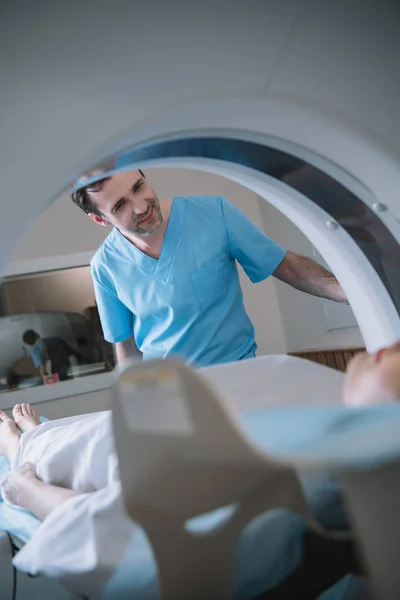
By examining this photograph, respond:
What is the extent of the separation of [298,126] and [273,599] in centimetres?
58

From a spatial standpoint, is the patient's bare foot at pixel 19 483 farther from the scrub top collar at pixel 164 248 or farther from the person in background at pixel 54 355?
the person in background at pixel 54 355

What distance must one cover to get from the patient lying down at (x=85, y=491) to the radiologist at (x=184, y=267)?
38cm

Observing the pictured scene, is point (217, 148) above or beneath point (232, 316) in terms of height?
above

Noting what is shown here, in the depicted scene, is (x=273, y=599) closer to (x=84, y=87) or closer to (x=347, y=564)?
(x=347, y=564)

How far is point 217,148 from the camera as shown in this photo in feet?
3.03

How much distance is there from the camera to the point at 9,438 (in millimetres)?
1787

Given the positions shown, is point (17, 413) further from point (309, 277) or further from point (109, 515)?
point (109, 515)

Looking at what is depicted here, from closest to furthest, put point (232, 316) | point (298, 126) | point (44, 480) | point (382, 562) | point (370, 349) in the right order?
point (382, 562) < point (298, 126) < point (370, 349) < point (44, 480) < point (232, 316)

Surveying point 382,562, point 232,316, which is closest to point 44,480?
point 232,316

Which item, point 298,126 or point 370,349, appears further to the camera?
point 370,349

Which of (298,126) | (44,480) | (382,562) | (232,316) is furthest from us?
(232,316)

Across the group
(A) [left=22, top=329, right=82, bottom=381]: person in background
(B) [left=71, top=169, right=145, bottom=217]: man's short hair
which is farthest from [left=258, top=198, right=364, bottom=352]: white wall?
(B) [left=71, top=169, right=145, bottom=217]: man's short hair

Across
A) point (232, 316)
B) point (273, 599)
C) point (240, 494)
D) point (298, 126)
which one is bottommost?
point (273, 599)

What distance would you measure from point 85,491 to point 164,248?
25.8 inches
